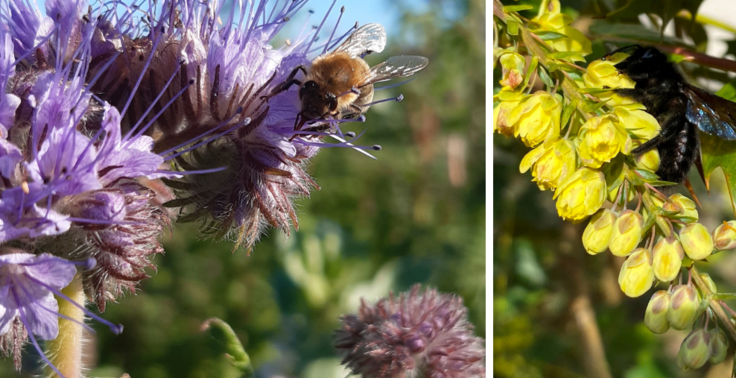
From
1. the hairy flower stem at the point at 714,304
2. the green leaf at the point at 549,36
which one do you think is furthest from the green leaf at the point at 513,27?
the hairy flower stem at the point at 714,304

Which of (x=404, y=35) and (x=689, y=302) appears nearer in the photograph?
(x=689, y=302)

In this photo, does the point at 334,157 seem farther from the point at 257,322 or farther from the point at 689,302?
the point at 689,302

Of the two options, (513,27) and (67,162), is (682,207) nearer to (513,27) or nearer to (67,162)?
(513,27)

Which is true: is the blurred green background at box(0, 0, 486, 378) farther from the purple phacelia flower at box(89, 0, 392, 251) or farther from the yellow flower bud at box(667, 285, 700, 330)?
the yellow flower bud at box(667, 285, 700, 330)

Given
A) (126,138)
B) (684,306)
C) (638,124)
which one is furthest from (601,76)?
(126,138)

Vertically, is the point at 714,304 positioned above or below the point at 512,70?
below

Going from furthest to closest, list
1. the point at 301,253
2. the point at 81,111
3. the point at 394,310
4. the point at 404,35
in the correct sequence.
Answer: the point at 404,35 < the point at 301,253 < the point at 394,310 < the point at 81,111

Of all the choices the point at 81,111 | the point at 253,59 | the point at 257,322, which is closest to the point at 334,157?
the point at 257,322
